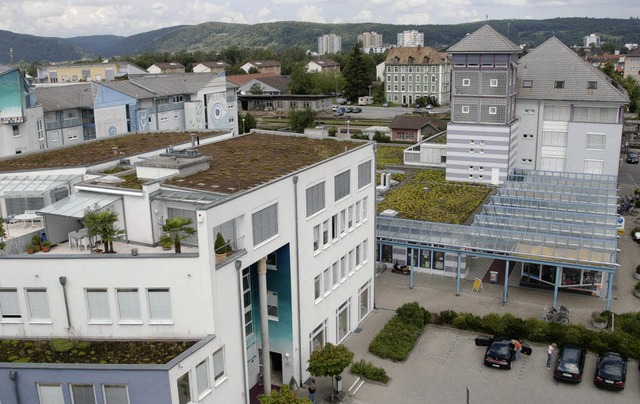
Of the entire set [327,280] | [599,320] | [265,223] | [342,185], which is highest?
[342,185]

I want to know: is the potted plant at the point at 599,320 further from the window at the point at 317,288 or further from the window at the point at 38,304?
the window at the point at 38,304

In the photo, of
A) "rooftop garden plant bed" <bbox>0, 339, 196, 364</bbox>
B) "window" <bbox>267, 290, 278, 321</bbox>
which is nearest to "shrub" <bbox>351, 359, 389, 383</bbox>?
"window" <bbox>267, 290, 278, 321</bbox>

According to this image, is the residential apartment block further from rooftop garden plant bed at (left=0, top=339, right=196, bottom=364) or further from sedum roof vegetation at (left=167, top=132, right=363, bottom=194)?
rooftop garden plant bed at (left=0, top=339, right=196, bottom=364)

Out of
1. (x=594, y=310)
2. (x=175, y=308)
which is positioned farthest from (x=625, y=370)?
(x=175, y=308)

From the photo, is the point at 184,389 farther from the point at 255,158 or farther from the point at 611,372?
the point at 611,372

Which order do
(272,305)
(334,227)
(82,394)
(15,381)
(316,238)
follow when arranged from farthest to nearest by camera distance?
1. (334,227)
2. (316,238)
3. (272,305)
4. (82,394)
5. (15,381)

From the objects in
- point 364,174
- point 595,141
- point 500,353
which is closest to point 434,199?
point 595,141

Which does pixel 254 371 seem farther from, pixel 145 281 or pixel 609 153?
pixel 609 153
